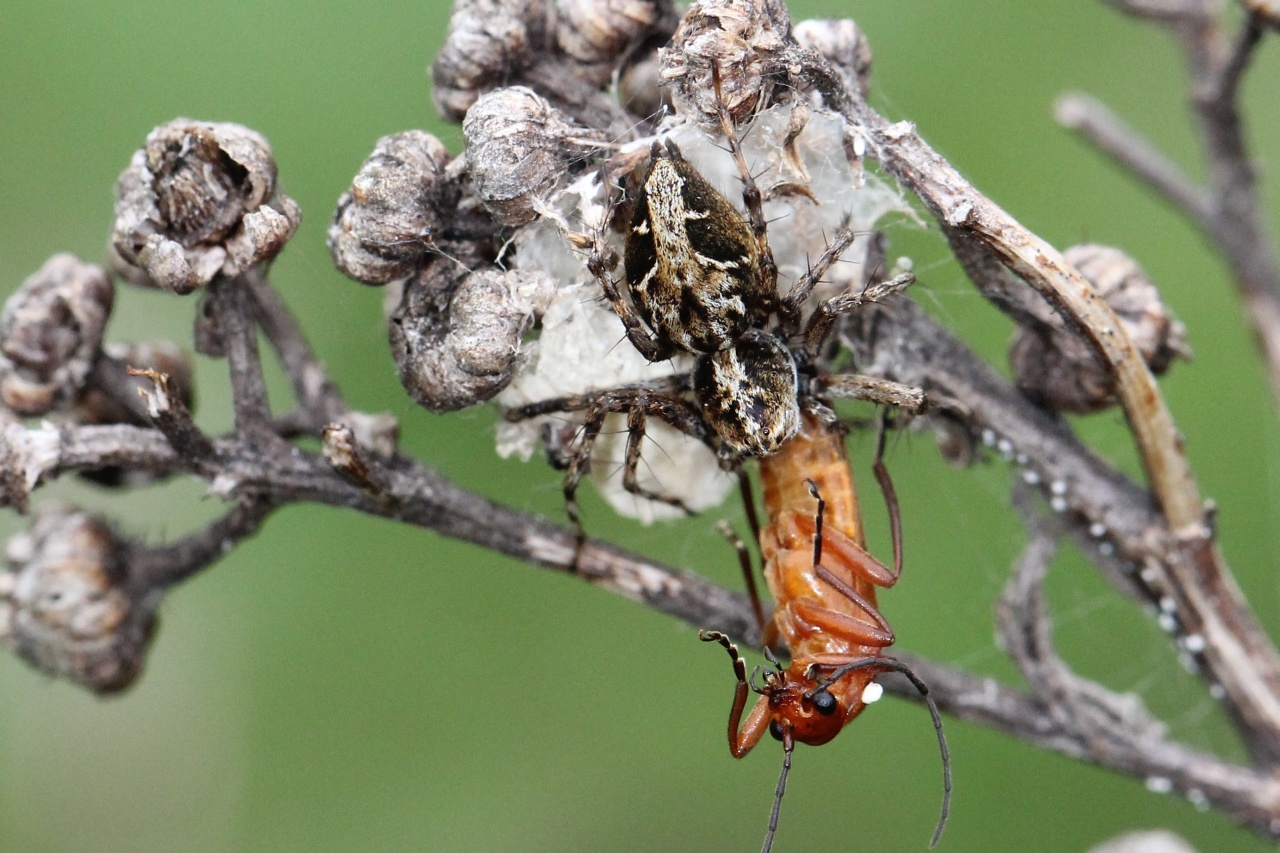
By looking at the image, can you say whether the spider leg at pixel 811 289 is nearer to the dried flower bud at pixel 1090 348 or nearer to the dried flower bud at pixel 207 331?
the dried flower bud at pixel 1090 348

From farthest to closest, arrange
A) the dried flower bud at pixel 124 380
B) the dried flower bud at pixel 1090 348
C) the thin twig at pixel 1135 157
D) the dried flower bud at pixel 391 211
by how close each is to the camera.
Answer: the thin twig at pixel 1135 157
the dried flower bud at pixel 124 380
the dried flower bud at pixel 1090 348
the dried flower bud at pixel 391 211

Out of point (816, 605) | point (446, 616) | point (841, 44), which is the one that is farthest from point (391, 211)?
point (446, 616)

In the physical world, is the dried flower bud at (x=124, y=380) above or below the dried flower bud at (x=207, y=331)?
below

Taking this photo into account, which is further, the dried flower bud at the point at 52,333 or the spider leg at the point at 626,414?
the spider leg at the point at 626,414

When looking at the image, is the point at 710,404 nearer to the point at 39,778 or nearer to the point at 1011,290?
the point at 1011,290

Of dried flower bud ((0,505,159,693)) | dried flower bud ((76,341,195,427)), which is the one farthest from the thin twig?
dried flower bud ((0,505,159,693))

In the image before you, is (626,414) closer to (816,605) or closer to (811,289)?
(811,289)

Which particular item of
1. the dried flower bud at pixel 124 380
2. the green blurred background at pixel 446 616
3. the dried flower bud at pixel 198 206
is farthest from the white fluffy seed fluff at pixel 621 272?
the green blurred background at pixel 446 616
